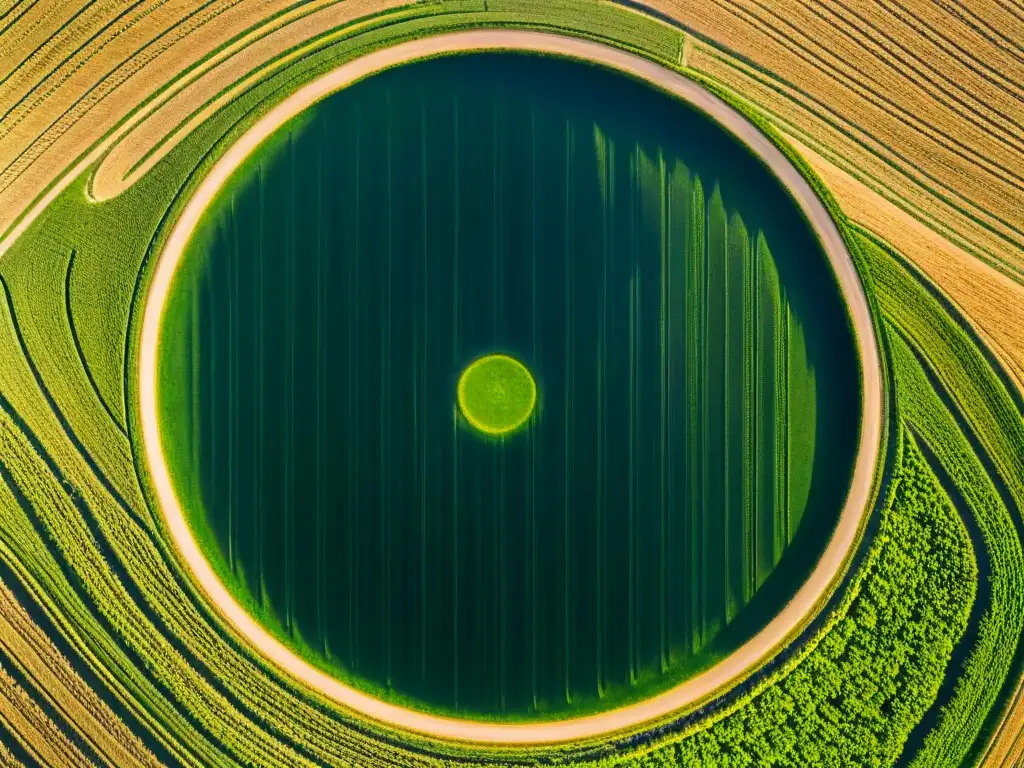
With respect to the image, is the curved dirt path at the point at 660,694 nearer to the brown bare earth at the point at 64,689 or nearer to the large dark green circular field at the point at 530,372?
the large dark green circular field at the point at 530,372

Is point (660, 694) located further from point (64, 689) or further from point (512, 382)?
point (64, 689)

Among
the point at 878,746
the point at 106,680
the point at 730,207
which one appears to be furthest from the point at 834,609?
the point at 106,680

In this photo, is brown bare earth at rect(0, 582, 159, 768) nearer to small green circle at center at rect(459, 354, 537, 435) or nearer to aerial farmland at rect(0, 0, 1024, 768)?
aerial farmland at rect(0, 0, 1024, 768)

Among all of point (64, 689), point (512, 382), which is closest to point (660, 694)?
point (512, 382)

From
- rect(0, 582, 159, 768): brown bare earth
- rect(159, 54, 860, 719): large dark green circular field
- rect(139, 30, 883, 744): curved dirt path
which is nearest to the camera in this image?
rect(0, 582, 159, 768): brown bare earth

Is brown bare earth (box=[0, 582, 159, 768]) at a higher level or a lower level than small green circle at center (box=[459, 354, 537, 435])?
lower

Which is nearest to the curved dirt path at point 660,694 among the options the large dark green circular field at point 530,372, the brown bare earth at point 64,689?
the large dark green circular field at point 530,372

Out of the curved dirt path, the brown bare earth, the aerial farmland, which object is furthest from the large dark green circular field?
the brown bare earth
